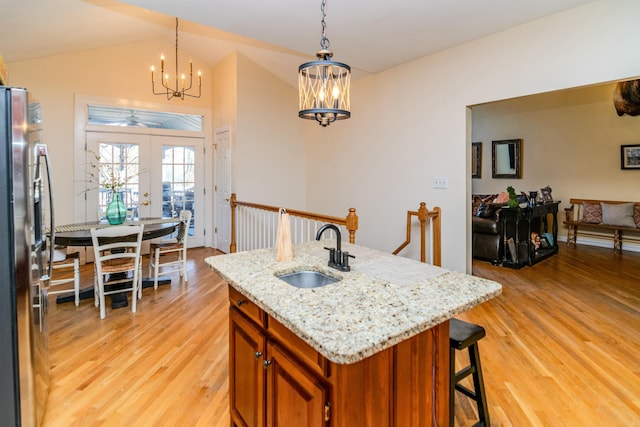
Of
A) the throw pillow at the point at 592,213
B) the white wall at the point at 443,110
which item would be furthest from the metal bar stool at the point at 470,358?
the throw pillow at the point at 592,213

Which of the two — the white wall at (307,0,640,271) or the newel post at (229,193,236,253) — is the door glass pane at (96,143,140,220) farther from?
the white wall at (307,0,640,271)

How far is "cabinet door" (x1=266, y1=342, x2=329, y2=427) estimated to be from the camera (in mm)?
1075

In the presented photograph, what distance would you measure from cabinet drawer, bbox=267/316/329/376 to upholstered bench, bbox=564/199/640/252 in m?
6.85

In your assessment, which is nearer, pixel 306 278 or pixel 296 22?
pixel 306 278

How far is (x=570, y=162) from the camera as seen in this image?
6.57 m

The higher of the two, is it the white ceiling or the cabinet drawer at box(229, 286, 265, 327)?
the white ceiling

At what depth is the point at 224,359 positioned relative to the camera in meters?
2.46

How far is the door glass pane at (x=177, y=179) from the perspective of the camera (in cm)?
576

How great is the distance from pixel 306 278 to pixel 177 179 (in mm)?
4888

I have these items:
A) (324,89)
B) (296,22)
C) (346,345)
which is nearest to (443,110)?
(296,22)

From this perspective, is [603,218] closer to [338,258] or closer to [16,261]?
[338,258]

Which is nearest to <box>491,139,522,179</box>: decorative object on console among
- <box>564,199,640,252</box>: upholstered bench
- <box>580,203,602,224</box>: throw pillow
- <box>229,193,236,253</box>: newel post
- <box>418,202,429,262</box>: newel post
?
<box>564,199,640,252</box>: upholstered bench

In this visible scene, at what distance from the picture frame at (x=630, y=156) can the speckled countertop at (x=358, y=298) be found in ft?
21.3

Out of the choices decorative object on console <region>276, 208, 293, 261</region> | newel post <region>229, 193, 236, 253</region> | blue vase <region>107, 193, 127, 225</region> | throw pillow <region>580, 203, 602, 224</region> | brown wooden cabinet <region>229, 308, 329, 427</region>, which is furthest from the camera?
throw pillow <region>580, 203, 602, 224</region>
